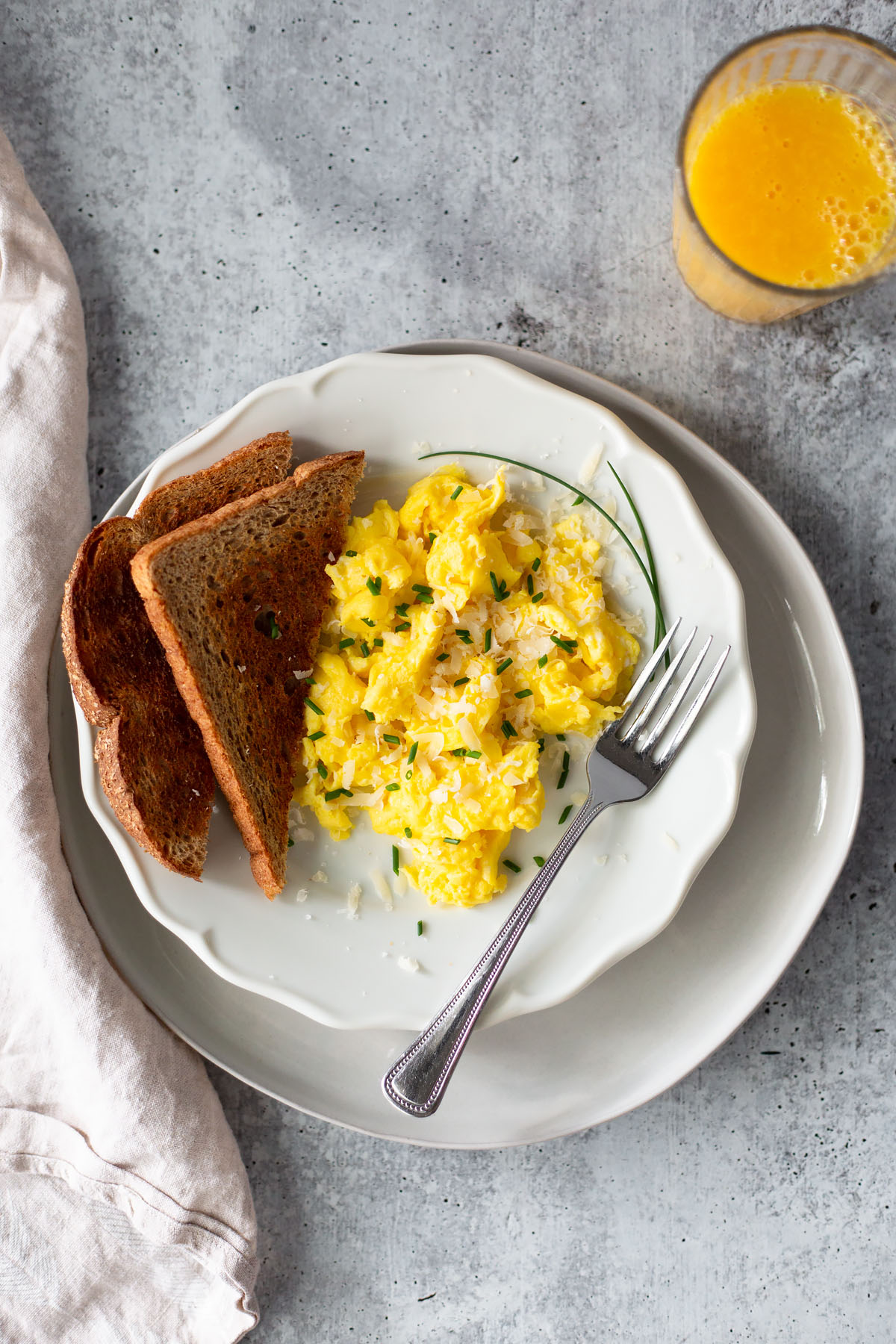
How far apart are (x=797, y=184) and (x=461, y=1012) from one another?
1855 mm

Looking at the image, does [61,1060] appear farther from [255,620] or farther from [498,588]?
[498,588]

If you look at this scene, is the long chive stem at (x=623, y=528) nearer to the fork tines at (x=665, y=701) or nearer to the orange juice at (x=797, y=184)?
the fork tines at (x=665, y=701)

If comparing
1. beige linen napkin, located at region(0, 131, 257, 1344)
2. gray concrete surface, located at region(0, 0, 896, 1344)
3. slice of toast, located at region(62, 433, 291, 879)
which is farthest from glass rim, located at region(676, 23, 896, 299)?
beige linen napkin, located at region(0, 131, 257, 1344)

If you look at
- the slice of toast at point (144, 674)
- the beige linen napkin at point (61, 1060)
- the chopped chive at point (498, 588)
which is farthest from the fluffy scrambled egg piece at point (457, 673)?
the beige linen napkin at point (61, 1060)

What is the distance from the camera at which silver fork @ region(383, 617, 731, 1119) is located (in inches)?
74.9

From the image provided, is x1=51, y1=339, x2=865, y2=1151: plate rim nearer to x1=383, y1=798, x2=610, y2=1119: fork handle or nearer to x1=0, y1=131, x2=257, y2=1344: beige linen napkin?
x1=383, y1=798, x2=610, y2=1119: fork handle

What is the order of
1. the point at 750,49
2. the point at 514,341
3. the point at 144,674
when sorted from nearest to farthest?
the point at 750,49, the point at 144,674, the point at 514,341

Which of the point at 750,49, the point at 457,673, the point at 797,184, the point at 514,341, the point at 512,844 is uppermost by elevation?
the point at 750,49

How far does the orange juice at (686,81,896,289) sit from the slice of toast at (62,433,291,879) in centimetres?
104

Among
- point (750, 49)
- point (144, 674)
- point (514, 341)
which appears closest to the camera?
point (750, 49)

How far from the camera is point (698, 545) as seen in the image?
6.15 feet

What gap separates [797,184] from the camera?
1937 mm

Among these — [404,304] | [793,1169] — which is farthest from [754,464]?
[793,1169]

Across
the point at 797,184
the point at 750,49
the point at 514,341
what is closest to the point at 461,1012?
the point at 514,341
